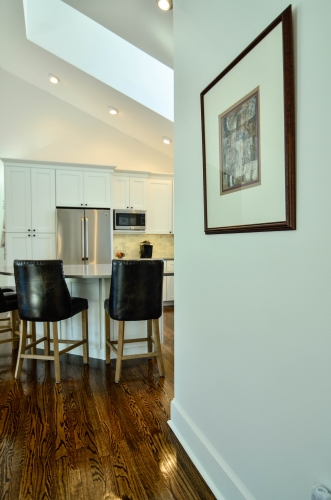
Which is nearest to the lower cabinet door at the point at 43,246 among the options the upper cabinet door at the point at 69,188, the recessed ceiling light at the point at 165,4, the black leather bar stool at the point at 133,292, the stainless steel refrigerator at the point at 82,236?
the stainless steel refrigerator at the point at 82,236

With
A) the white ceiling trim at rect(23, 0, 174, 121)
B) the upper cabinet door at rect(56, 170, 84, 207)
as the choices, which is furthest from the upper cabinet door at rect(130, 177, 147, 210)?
the white ceiling trim at rect(23, 0, 174, 121)

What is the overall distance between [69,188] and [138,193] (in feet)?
3.81

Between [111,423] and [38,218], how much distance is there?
11.7ft

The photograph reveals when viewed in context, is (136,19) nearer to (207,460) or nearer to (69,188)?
(69,188)

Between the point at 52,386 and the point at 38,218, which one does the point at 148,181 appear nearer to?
the point at 38,218

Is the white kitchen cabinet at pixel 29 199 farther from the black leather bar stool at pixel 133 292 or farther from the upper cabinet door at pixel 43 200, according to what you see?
the black leather bar stool at pixel 133 292

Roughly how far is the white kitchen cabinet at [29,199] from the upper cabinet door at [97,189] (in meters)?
0.50

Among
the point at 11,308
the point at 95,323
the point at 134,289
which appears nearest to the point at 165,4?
the point at 134,289

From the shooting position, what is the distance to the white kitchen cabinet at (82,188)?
4816 millimetres

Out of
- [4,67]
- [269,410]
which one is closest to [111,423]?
[269,410]

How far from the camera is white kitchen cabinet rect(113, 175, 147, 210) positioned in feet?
17.4

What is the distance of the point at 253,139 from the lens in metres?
1.07

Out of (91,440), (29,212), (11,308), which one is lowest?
(91,440)

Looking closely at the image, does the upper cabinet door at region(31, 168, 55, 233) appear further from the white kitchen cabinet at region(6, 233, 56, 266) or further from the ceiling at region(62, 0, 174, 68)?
the ceiling at region(62, 0, 174, 68)
